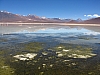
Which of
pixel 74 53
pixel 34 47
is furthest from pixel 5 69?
pixel 34 47

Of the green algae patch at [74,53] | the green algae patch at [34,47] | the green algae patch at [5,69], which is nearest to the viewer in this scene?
the green algae patch at [5,69]

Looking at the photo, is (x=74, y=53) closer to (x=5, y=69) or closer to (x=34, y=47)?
(x=34, y=47)

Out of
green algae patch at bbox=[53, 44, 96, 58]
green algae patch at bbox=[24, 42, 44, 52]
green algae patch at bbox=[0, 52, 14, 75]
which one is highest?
green algae patch at bbox=[24, 42, 44, 52]

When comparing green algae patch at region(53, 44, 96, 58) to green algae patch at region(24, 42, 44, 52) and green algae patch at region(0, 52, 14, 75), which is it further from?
green algae patch at region(0, 52, 14, 75)

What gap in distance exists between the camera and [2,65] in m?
9.01

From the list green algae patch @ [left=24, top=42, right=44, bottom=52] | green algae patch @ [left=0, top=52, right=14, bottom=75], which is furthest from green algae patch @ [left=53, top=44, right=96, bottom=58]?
→ green algae patch @ [left=0, top=52, right=14, bottom=75]

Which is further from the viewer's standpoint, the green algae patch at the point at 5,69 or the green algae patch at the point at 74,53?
the green algae patch at the point at 74,53

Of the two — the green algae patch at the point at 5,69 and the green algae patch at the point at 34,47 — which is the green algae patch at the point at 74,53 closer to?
the green algae patch at the point at 34,47

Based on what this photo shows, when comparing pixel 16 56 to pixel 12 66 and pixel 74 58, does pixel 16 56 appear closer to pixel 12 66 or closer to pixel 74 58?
pixel 12 66

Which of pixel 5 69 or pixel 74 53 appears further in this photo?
pixel 74 53

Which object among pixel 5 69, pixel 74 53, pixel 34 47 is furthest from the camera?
pixel 34 47

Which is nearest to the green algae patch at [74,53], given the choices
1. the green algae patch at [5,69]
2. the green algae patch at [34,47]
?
the green algae patch at [34,47]

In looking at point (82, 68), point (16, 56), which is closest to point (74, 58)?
point (82, 68)

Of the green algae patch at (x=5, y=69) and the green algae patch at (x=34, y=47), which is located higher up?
the green algae patch at (x=34, y=47)
